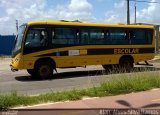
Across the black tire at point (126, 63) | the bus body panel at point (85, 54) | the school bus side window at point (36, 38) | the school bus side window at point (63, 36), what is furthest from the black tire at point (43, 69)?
the black tire at point (126, 63)

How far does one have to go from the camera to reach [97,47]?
796 inches

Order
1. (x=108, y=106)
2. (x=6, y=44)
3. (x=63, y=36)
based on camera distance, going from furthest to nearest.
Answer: (x=6, y=44)
(x=63, y=36)
(x=108, y=106)

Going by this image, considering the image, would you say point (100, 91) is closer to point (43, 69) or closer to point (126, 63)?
point (43, 69)

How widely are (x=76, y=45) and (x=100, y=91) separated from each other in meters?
7.74

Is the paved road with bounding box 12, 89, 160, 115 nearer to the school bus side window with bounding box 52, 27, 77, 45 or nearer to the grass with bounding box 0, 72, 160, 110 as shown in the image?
the grass with bounding box 0, 72, 160, 110

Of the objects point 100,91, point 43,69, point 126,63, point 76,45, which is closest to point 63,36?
point 76,45

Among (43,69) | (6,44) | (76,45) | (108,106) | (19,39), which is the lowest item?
(108,106)

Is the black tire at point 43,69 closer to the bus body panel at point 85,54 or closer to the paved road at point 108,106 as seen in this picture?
the bus body panel at point 85,54

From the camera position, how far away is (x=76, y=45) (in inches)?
766

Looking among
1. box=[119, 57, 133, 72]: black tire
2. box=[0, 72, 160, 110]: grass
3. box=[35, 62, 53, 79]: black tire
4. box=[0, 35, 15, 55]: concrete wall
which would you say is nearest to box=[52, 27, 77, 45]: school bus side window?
box=[35, 62, 53, 79]: black tire

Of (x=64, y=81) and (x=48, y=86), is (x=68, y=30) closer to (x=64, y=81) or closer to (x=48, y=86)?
(x=64, y=81)

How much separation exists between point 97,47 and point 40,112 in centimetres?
1109

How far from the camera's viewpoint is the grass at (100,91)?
1042 cm

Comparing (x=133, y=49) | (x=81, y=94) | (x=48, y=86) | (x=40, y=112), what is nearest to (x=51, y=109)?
(x=40, y=112)
